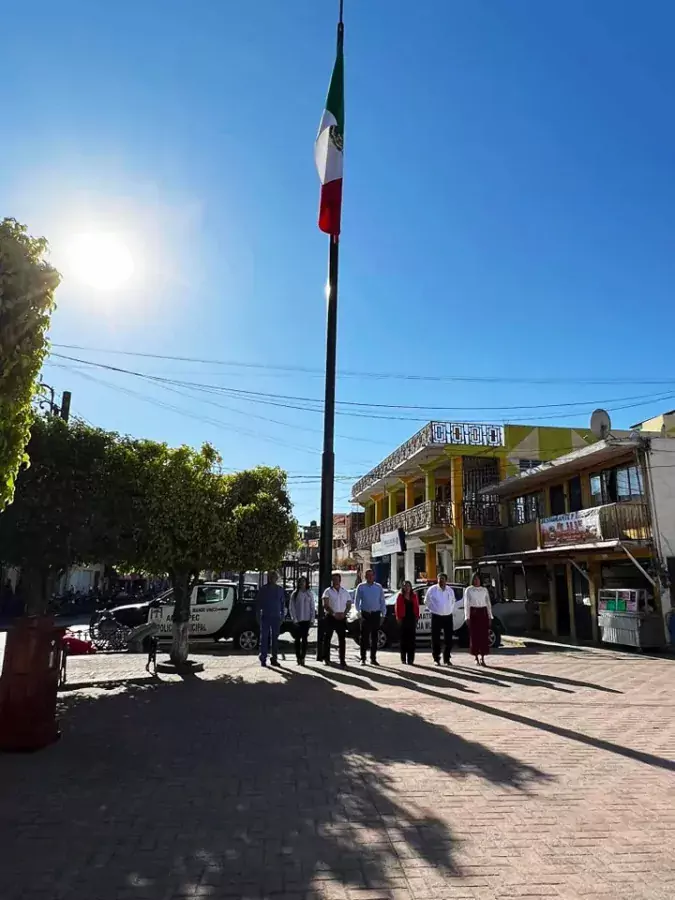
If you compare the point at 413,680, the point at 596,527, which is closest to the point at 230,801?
the point at 413,680

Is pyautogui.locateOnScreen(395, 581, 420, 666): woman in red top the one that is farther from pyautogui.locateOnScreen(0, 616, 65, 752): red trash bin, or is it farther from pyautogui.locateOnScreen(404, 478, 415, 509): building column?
pyautogui.locateOnScreen(404, 478, 415, 509): building column

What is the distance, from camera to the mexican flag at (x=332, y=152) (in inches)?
531

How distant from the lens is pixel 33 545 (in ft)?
32.3

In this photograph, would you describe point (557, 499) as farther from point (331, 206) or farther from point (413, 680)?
point (413, 680)

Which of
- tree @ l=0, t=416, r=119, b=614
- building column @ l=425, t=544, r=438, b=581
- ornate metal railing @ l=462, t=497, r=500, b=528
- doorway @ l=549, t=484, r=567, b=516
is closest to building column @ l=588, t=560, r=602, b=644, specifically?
doorway @ l=549, t=484, r=567, b=516

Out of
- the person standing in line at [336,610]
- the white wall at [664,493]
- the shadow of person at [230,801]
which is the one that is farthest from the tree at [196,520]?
the white wall at [664,493]

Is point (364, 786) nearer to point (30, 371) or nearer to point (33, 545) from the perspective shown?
point (30, 371)

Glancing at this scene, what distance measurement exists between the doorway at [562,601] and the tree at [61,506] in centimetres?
1649

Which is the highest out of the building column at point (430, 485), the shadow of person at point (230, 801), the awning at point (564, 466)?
the building column at point (430, 485)

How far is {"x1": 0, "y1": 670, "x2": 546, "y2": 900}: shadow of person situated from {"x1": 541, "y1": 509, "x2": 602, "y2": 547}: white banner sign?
12321 millimetres

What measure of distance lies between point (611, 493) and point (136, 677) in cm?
1505

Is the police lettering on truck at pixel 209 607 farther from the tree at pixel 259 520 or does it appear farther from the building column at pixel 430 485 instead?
the building column at pixel 430 485

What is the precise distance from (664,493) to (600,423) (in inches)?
140

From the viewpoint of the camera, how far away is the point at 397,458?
1288 inches
